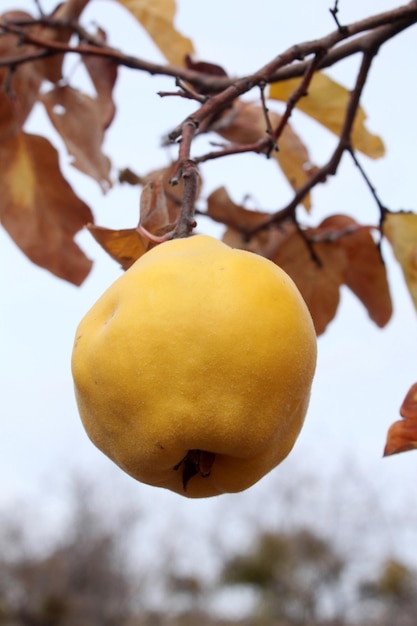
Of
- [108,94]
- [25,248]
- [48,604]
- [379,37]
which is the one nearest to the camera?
[379,37]

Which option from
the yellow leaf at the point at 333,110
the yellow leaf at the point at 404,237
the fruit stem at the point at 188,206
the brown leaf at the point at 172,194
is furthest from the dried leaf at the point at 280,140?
the fruit stem at the point at 188,206

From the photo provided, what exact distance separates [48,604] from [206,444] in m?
21.5

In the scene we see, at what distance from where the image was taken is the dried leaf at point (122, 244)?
0.75 meters

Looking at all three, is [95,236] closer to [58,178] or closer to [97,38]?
[58,178]

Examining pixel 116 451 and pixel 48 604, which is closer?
pixel 116 451

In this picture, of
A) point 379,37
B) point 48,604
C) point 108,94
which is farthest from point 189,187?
point 48,604

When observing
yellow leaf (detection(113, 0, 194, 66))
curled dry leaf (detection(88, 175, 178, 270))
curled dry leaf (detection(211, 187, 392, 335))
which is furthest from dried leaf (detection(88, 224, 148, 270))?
yellow leaf (detection(113, 0, 194, 66))

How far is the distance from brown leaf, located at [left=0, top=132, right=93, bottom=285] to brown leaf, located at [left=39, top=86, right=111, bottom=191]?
0.05 meters

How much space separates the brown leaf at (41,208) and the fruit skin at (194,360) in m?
0.63

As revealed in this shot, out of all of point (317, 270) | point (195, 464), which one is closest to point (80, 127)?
point (317, 270)

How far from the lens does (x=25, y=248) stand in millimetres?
1210

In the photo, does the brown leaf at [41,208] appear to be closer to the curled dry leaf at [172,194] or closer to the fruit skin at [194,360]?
the curled dry leaf at [172,194]

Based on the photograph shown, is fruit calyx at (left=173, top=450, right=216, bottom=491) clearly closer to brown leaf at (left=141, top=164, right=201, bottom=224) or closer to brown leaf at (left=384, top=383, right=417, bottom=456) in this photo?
brown leaf at (left=384, top=383, right=417, bottom=456)

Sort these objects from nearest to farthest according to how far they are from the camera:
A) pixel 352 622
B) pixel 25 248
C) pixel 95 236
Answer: pixel 95 236 < pixel 25 248 < pixel 352 622
